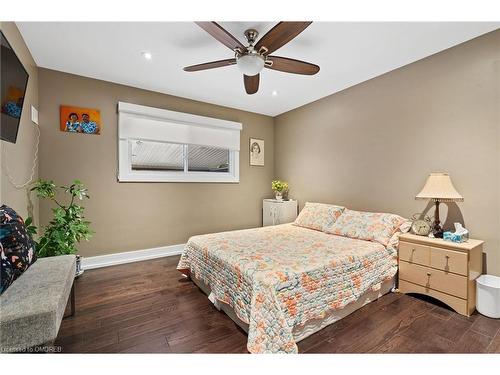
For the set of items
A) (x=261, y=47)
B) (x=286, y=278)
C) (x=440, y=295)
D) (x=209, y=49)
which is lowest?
(x=440, y=295)

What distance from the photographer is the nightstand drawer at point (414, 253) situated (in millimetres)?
2195

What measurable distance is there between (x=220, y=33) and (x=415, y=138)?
241cm

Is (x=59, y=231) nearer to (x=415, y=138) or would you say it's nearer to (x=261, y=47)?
(x=261, y=47)

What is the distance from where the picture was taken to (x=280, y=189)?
4348 mm

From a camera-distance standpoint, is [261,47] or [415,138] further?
[415,138]

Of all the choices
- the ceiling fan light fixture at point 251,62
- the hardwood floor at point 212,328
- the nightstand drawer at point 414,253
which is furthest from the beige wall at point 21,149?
the nightstand drawer at point 414,253

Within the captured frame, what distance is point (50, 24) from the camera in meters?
2.00

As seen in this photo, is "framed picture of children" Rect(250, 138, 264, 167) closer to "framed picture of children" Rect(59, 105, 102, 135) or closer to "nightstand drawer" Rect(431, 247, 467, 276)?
"framed picture of children" Rect(59, 105, 102, 135)

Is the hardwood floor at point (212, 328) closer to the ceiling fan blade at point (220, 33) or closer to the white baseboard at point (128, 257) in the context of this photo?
the white baseboard at point (128, 257)

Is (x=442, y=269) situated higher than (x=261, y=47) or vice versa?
(x=261, y=47)

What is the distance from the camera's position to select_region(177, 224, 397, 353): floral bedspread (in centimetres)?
148

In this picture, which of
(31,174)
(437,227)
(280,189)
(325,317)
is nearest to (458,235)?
(437,227)
